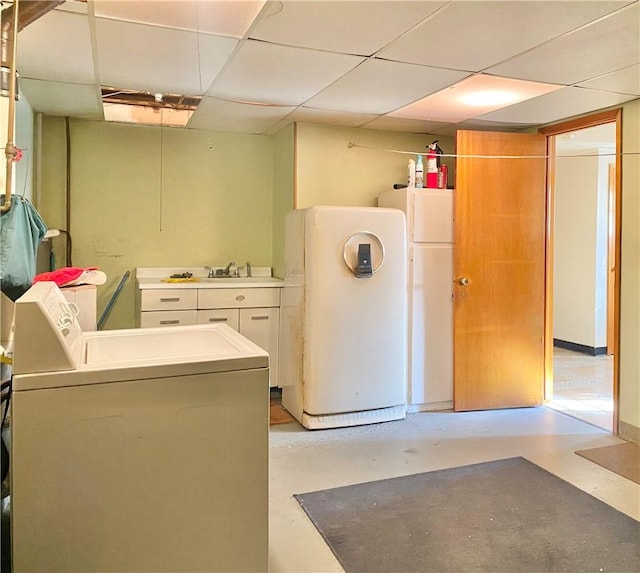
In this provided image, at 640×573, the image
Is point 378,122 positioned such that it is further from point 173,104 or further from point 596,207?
point 596,207

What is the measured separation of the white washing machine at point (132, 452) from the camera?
1310 mm

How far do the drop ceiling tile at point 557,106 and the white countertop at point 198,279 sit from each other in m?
2.05

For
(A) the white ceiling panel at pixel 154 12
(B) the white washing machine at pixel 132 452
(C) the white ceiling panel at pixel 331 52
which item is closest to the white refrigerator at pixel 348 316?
(C) the white ceiling panel at pixel 331 52

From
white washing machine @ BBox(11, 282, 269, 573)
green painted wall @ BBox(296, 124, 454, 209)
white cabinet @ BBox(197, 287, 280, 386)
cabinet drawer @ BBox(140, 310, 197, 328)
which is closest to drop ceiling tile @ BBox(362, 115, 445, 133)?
green painted wall @ BBox(296, 124, 454, 209)

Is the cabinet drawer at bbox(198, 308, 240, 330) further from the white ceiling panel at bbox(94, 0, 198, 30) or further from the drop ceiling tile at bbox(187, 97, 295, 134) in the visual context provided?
the white ceiling panel at bbox(94, 0, 198, 30)

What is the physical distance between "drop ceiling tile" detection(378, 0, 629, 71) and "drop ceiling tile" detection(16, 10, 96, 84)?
1392 millimetres

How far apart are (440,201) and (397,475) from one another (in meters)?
1.99

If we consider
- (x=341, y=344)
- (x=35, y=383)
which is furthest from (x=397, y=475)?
(x=35, y=383)

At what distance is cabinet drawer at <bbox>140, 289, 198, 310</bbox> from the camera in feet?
11.8

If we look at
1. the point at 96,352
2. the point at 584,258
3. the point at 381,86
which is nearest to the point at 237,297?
the point at 381,86

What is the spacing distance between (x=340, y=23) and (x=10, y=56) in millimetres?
1239

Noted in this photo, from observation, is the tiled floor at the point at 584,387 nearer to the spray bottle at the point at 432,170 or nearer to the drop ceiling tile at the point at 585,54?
the spray bottle at the point at 432,170

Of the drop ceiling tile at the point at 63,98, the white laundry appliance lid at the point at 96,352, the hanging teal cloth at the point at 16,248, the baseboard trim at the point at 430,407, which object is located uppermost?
the drop ceiling tile at the point at 63,98

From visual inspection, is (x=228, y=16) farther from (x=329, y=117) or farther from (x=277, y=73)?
(x=329, y=117)
